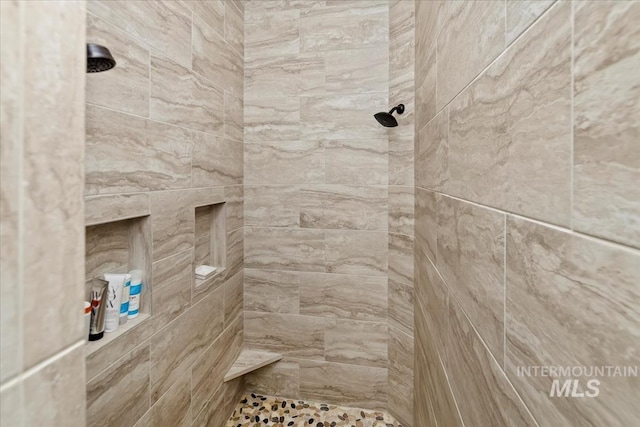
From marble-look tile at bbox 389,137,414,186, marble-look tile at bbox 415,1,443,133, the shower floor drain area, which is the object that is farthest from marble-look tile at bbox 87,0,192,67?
the shower floor drain area

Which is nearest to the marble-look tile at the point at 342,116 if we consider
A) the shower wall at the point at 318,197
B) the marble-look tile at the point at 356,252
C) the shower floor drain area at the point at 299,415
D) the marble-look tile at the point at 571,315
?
the shower wall at the point at 318,197

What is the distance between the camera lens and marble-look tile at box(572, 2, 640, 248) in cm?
28

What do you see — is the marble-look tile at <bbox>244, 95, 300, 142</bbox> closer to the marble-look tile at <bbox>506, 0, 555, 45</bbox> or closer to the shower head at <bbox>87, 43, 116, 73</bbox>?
the shower head at <bbox>87, 43, 116, 73</bbox>

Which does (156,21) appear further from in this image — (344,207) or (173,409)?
(173,409)

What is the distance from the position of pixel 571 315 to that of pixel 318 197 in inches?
63.6

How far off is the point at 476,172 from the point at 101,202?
107cm

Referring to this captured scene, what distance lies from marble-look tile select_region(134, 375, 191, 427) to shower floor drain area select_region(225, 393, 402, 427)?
1.71 feet

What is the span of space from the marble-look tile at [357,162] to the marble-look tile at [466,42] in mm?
773

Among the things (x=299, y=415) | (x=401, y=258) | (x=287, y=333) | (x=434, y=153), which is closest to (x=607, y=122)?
(x=434, y=153)

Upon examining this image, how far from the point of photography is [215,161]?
5.37 feet

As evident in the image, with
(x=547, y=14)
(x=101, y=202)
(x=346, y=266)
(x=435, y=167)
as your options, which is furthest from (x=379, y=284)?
(x=547, y=14)

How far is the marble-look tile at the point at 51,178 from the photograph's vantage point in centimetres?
30

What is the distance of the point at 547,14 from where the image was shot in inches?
16.7

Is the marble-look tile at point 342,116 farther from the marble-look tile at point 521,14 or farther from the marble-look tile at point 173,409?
the marble-look tile at point 173,409
